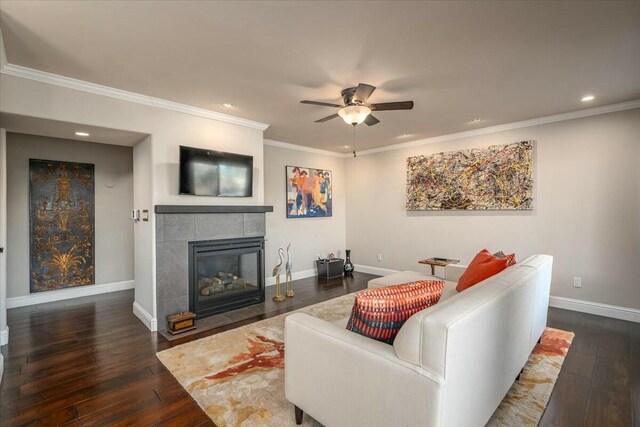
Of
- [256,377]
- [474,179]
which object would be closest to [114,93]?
[256,377]

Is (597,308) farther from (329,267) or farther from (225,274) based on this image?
(225,274)

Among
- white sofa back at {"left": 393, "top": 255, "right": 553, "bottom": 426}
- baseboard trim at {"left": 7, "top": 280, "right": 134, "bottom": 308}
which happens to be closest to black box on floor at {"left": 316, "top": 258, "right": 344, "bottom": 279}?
baseboard trim at {"left": 7, "top": 280, "right": 134, "bottom": 308}

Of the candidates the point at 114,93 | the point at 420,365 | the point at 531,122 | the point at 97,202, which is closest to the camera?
the point at 420,365

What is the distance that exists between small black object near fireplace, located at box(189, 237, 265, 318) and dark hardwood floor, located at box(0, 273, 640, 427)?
1.49 feet

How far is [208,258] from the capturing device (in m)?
3.92

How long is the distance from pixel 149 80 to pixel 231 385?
2806 mm

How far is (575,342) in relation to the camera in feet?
10.1

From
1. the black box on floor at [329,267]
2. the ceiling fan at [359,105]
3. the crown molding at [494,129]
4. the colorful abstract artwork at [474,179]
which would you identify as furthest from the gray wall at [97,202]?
the colorful abstract artwork at [474,179]

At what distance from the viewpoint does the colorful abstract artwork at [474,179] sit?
436cm

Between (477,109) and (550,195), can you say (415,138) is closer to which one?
(477,109)

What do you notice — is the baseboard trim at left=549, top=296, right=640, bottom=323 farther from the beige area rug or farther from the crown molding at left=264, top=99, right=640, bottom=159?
the crown molding at left=264, top=99, right=640, bottom=159

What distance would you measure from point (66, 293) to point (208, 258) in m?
2.51

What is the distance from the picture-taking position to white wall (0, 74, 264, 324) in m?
2.79

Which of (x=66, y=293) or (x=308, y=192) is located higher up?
(x=308, y=192)
